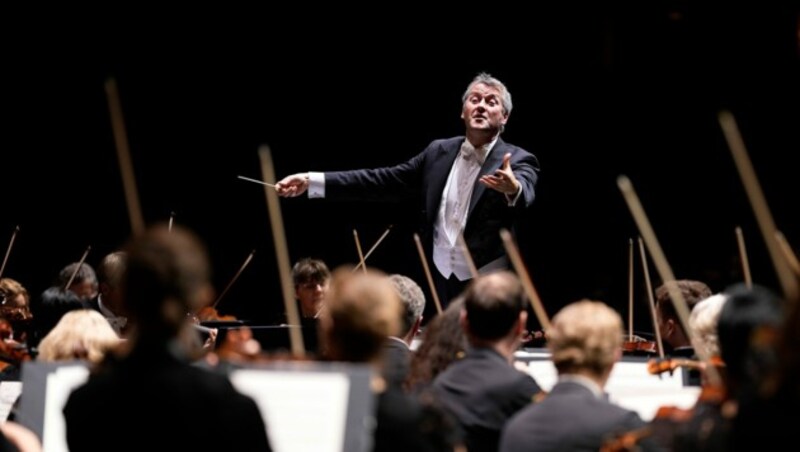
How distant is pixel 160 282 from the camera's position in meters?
1.97

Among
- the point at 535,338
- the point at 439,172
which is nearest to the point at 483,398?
the point at 439,172

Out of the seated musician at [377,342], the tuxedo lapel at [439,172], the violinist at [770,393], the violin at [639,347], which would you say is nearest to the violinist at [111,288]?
the tuxedo lapel at [439,172]

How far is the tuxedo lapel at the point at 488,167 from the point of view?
491 centimetres

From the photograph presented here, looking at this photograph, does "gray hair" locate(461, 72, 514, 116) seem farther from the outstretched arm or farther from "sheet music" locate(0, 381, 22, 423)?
"sheet music" locate(0, 381, 22, 423)

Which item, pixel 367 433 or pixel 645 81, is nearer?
pixel 367 433

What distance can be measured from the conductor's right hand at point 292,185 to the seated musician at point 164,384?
2.89 m

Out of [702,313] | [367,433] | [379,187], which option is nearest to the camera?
[367,433]

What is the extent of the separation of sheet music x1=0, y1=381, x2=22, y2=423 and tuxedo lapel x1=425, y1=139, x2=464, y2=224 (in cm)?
175

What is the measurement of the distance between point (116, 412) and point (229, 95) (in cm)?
528

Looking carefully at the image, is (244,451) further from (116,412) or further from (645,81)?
(645,81)

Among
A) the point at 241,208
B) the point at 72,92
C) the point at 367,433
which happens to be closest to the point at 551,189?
the point at 241,208

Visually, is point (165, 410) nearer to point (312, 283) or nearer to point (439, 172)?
point (439, 172)

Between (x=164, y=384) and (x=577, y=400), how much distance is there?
3.05ft

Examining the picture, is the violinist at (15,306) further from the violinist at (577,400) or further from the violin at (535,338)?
the violinist at (577,400)
